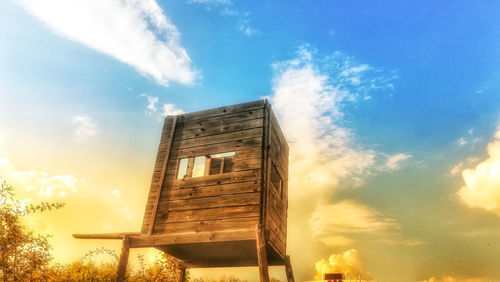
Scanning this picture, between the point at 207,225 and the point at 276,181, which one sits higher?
the point at 276,181

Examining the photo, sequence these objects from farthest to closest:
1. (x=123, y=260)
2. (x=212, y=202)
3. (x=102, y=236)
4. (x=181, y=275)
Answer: (x=181, y=275) < (x=102, y=236) < (x=212, y=202) < (x=123, y=260)

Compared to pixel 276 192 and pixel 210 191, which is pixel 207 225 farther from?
pixel 276 192

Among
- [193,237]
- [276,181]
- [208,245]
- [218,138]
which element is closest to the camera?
[193,237]

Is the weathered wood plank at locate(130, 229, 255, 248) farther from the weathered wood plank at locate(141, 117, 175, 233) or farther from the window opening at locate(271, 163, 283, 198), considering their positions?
the window opening at locate(271, 163, 283, 198)

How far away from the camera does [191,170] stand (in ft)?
32.9

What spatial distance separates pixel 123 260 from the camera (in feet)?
29.6

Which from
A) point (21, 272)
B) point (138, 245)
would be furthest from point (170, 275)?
point (138, 245)

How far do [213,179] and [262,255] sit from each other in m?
2.72

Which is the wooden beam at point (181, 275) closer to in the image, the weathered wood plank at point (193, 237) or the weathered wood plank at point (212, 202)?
the weathered wood plank at point (193, 237)

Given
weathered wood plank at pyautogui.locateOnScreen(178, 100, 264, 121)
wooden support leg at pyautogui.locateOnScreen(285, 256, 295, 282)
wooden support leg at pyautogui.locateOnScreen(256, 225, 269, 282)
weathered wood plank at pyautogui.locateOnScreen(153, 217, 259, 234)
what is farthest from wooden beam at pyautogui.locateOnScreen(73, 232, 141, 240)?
wooden support leg at pyautogui.locateOnScreen(285, 256, 295, 282)

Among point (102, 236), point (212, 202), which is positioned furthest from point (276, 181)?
point (102, 236)

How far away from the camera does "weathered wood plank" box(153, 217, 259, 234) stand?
8.50 metres

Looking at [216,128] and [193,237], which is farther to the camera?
[216,128]

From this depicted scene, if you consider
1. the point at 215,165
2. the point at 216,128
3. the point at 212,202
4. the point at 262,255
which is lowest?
the point at 262,255
